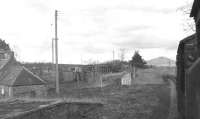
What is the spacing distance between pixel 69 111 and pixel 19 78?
74.9 feet

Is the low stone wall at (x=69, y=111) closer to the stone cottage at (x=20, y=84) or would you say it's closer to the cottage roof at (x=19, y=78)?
the stone cottage at (x=20, y=84)

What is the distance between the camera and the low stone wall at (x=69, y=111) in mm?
9602

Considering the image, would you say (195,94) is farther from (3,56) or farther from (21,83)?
(3,56)

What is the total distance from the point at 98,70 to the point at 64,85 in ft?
27.6

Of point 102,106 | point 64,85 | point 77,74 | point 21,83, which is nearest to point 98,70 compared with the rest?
point 77,74

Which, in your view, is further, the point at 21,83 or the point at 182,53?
the point at 21,83

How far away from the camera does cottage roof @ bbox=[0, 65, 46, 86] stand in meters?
31.3

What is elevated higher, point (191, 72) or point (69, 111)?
point (191, 72)

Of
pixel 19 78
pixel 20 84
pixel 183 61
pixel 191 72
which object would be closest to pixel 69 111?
pixel 183 61

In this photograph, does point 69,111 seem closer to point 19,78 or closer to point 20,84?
point 20,84

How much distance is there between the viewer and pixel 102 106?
12508 millimetres

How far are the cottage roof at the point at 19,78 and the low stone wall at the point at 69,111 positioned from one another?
2133 centimetres

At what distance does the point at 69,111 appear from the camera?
11.4m

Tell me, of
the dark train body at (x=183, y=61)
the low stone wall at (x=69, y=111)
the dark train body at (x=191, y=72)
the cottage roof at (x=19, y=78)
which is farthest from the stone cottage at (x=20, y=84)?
the dark train body at (x=191, y=72)
